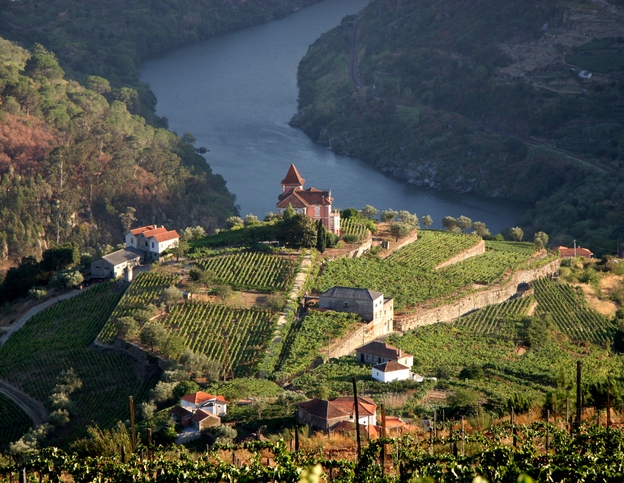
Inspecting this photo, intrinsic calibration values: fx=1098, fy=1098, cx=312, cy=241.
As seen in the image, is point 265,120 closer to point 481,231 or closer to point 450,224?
point 450,224

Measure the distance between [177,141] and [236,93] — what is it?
2759cm

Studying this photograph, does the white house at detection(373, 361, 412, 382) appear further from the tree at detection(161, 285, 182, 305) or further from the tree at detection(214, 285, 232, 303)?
the tree at detection(161, 285, 182, 305)

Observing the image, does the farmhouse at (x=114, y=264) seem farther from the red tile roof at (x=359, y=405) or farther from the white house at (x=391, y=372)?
the red tile roof at (x=359, y=405)

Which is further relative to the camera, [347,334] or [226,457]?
→ [347,334]

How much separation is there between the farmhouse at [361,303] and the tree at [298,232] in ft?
19.6

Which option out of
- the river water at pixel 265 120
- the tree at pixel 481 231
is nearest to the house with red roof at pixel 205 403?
the tree at pixel 481 231

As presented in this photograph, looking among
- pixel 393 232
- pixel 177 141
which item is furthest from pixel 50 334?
pixel 177 141

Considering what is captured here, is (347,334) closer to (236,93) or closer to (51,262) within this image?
(51,262)

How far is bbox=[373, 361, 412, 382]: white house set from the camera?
1752 inches

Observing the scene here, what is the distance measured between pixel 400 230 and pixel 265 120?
204ft

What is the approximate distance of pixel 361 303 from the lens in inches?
2029

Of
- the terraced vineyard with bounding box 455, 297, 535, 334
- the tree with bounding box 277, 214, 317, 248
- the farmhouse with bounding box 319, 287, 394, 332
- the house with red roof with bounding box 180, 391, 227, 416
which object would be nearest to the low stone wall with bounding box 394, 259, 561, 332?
the terraced vineyard with bounding box 455, 297, 535, 334

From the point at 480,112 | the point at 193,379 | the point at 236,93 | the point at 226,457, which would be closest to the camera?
the point at 226,457

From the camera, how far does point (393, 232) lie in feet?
211
